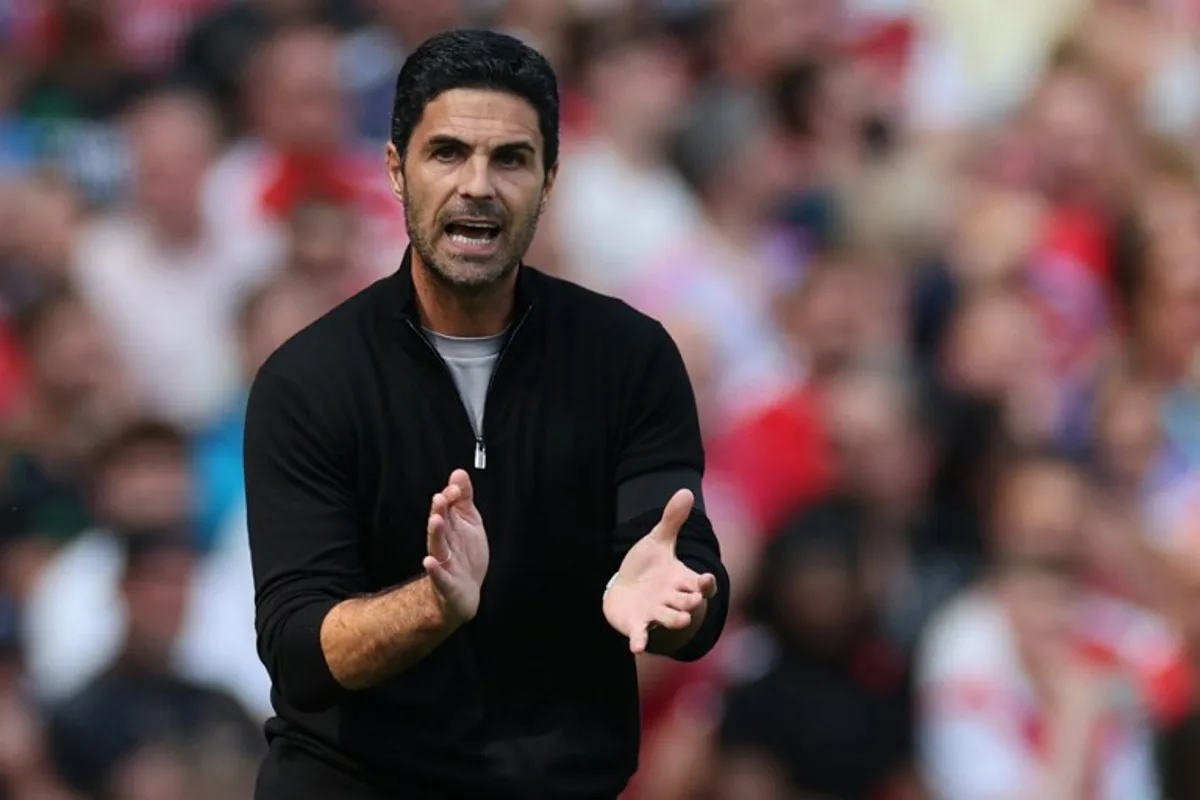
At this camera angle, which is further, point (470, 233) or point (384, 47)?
point (384, 47)

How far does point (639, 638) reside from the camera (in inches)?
161

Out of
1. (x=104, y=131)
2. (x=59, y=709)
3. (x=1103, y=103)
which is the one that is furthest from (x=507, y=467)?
(x=1103, y=103)

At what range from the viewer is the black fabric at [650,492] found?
447 cm

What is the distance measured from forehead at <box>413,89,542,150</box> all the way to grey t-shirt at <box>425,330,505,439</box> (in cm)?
35

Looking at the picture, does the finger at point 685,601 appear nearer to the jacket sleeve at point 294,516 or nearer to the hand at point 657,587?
the hand at point 657,587

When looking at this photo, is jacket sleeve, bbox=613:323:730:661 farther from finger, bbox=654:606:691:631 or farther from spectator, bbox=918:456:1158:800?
spectator, bbox=918:456:1158:800

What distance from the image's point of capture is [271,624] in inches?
171

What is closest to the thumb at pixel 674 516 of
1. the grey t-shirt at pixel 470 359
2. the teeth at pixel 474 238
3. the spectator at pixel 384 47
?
the grey t-shirt at pixel 470 359

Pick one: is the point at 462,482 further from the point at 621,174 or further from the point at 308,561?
the point at 621,174

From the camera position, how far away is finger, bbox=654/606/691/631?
409 centimetres

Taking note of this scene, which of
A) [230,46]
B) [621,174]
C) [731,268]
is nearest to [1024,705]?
[731,268]

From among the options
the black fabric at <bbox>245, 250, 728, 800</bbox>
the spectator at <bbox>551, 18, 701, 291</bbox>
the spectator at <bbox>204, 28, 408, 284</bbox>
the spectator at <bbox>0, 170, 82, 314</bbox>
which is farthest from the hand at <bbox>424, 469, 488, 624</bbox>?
the spectator at <bbox>551, 18, 701, 291</bbox>

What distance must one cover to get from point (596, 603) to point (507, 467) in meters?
0.29

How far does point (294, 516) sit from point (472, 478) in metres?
0.30
